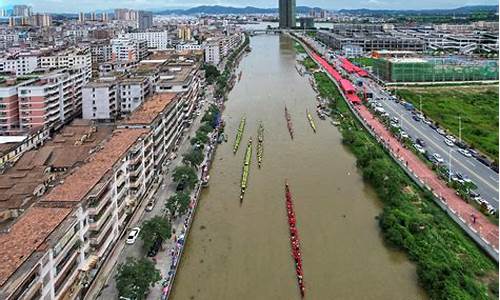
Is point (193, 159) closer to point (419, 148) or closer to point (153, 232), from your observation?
point (153, 232)

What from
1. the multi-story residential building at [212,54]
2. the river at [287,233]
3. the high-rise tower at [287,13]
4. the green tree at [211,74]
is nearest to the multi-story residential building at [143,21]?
the high-rise tower at [287,13]

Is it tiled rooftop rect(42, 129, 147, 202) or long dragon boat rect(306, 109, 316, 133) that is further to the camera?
long dragon boat rect(306, 109, 316, 133)

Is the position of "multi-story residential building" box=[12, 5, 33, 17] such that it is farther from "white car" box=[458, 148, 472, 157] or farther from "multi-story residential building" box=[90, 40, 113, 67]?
"white car" box=[458, 148, 472, 157]

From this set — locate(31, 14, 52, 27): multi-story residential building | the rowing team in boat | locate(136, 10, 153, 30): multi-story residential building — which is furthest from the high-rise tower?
the rowing team in boat

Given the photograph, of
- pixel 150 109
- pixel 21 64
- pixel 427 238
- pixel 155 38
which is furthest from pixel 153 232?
pixel 155 38

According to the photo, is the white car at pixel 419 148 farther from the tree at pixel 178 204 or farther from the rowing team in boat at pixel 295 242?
the tree at pixel 178 204
